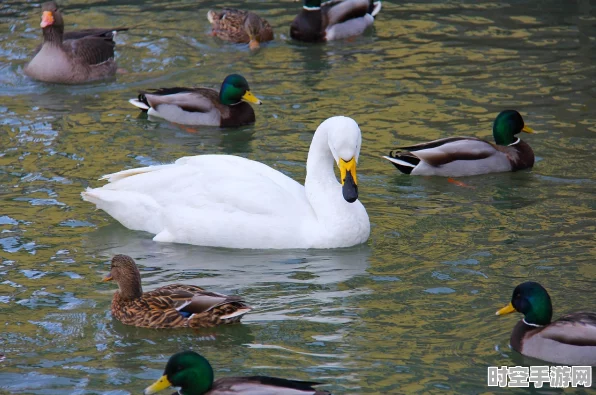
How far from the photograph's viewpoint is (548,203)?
979 centimetres

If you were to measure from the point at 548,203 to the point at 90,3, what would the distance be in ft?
31.9

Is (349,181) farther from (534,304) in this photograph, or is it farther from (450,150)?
(450,150)

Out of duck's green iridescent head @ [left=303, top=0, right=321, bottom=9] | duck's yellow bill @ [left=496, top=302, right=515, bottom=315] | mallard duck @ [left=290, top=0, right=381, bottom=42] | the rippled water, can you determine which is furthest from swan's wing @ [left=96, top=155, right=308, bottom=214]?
duck's green iridescent head @ [left=303, top=0, right=321, bottom=9]

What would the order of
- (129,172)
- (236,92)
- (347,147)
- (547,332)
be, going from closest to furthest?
(547,332), (347,147), (129,172), (236,92)

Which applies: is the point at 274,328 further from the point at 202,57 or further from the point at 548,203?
the point at 202,57

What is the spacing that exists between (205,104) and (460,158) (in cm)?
322

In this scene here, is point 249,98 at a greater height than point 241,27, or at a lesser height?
lesser

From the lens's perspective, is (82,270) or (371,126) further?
(371,126)

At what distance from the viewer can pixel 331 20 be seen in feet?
52.0

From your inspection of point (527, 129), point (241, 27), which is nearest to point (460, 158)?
point (527, 129)

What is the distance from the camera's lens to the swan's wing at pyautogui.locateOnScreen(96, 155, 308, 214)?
29.3 ft

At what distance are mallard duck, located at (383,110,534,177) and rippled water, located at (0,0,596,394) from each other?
0.13 m

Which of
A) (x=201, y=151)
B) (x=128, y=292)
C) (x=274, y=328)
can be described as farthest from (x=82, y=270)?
(x=201, y=151)

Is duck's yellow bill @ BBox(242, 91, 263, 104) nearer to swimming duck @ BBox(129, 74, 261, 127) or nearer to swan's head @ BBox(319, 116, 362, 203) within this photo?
swimming duck @ BBox(129, 74, 261, 127)
